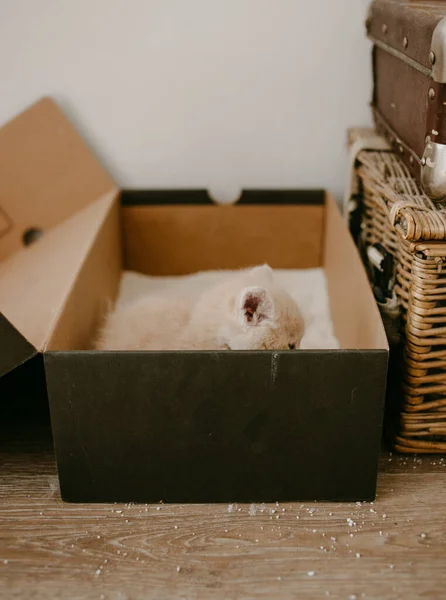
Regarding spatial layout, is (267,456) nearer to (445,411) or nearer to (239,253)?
(445,411)

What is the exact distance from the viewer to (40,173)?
Result: 1.59m

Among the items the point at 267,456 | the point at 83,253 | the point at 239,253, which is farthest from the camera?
the point at 239,253

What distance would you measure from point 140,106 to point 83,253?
53cm

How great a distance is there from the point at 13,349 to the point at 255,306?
0.41 meters

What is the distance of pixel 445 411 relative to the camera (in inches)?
44.3

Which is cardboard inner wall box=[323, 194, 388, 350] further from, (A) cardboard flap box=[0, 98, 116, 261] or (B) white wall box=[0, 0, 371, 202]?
(A) cardboard flap box=[0, 98, 116, 261]

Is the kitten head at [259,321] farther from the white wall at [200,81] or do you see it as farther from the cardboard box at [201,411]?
the white wall at [200,81]

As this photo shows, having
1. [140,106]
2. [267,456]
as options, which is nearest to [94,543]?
[267,456]

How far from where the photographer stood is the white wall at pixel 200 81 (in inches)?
60.7

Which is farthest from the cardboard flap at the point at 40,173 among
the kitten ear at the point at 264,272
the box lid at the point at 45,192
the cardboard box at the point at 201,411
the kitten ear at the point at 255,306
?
the kitten ear at the point at 255,306

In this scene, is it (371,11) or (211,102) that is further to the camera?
(211,102)

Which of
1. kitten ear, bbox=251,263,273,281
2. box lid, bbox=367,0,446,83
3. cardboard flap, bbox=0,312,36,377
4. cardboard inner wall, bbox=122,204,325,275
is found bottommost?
cardboard inner wall, bbox=122,204,325,275

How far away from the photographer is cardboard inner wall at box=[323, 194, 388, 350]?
1102 mm

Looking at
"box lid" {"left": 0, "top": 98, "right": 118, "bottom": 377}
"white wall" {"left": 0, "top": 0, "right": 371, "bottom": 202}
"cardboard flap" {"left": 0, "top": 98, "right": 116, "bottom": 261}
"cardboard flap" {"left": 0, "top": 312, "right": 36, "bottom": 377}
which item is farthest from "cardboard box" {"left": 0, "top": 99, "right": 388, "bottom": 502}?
"white wall" {"left": 0, "top": 0, "right": 371, "bottom": 202}
